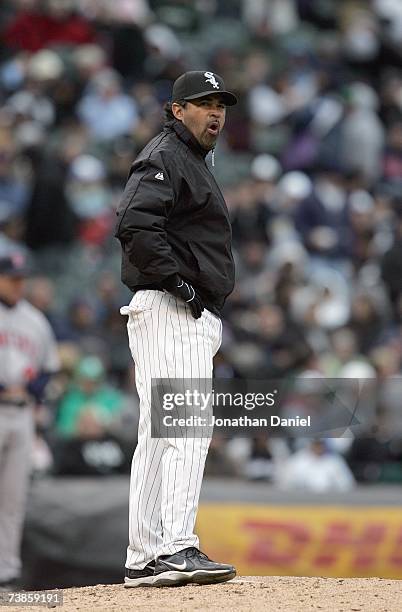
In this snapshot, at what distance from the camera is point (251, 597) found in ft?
17.9

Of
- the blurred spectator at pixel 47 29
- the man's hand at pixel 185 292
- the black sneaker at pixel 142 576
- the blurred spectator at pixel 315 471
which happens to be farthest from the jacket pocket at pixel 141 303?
the blurred spectator at pixel 47 29

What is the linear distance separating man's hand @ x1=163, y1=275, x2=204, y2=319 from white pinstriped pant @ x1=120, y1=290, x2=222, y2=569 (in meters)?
0.08

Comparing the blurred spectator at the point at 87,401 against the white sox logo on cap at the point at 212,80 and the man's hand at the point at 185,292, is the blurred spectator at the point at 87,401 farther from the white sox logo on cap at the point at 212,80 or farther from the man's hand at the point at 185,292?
the white sox logo on cap at the point at 212,80

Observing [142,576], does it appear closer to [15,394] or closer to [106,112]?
[15,394]

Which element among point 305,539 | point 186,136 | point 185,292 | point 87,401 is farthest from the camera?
point 87,401

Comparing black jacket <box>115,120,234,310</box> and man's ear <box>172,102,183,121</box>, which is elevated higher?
man's ear <box>172,102,183,121</box>

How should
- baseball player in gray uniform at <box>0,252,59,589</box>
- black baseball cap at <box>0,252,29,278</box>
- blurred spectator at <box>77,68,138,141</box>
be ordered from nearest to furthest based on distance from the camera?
baseball player in gray uniform at <box>0,252,59,589</box> → black baseball cap at <box>0,252,29,278</box> → blurred spectator at <box>77,68,138,141</box>

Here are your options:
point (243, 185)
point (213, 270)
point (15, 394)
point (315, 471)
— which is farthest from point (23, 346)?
point (243, 185)

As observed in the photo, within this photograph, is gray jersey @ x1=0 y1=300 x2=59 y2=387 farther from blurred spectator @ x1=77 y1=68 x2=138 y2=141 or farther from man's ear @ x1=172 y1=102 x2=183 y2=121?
blurred spectator @ x1=77 y1=68 x2=138 y2=141

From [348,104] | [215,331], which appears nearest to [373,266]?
[348,104]

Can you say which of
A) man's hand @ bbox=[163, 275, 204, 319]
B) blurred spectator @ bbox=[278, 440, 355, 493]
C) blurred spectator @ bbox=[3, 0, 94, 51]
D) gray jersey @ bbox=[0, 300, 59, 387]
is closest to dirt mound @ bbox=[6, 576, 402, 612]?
man's hand @ bbox=[163, 275, 204, 319]

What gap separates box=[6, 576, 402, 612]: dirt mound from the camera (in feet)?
17.3

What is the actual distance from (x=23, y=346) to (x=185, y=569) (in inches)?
156

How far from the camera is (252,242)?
1295 centimetres
